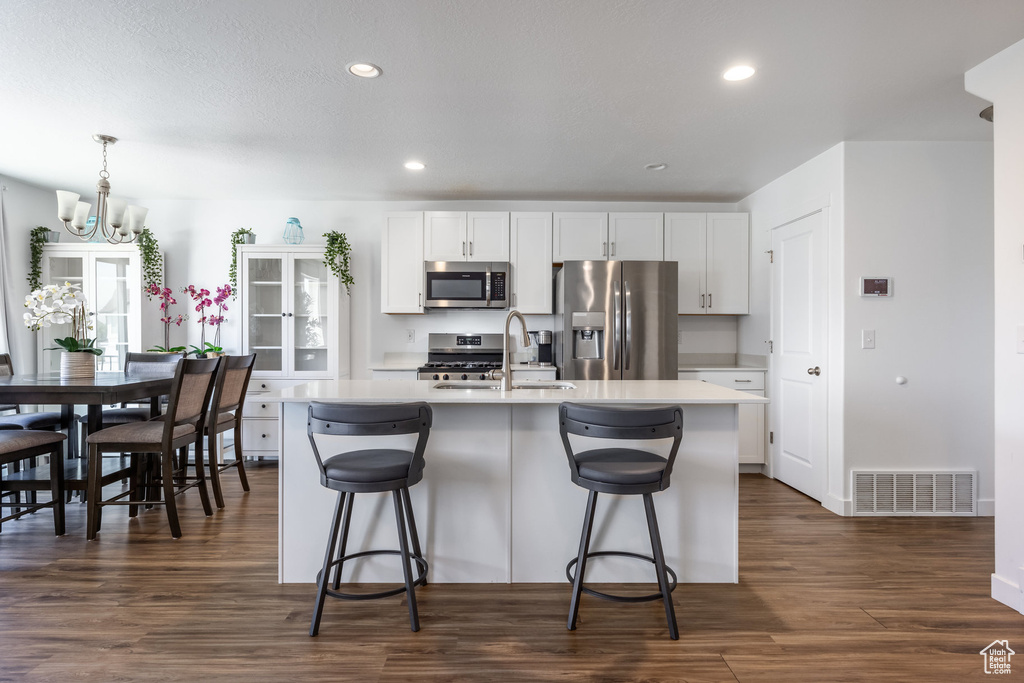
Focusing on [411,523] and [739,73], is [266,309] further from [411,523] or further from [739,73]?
[739,73]

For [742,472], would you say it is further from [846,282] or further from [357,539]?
[357,539]

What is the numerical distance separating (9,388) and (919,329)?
515 centimetres

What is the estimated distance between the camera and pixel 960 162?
3.29m

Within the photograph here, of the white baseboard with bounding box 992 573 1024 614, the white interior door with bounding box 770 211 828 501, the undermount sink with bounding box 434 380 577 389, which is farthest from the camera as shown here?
the white interior door with bounding box 770 211 828 501

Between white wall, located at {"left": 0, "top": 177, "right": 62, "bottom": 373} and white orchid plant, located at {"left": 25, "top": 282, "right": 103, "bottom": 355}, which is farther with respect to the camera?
white wall, located at {"left": 0, "top": 177, "right": 62, "bottom": 373}

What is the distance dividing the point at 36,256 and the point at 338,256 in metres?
2.52

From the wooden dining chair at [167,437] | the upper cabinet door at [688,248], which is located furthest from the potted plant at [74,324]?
the upper cabinet door at [688,248]

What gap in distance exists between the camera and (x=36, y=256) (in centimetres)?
455

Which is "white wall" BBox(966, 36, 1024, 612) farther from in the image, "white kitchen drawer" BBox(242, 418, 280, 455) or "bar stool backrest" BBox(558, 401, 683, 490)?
"white kitchen drawer" BBox(242, 418, 280, 455)

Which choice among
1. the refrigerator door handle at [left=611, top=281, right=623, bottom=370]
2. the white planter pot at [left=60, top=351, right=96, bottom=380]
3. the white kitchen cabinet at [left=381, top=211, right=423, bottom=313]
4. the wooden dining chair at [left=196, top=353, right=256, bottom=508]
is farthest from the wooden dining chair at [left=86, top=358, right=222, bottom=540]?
the refrigerator door handle at [left=611, top=281, right=623, bottom=370]

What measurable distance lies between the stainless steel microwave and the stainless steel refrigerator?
2.21 ft

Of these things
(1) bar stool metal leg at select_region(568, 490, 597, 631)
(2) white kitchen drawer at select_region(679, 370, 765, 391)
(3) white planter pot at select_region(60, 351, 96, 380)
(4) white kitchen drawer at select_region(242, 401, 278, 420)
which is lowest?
A: (1) bar stool metal leg at select_region(568, 490, 597, 631)

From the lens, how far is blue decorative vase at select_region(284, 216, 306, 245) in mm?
4707

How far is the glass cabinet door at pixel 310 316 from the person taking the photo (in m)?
4.70
